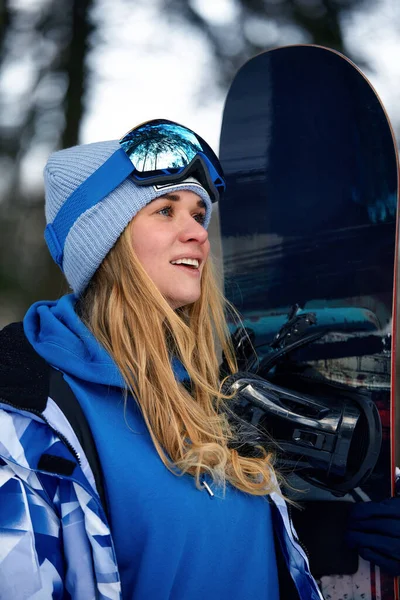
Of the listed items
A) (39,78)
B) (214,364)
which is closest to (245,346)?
(214,364)

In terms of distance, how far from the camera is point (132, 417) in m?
1.50

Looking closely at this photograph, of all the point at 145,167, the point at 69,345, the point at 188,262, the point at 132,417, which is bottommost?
the point at 132,417

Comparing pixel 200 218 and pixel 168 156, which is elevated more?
pixel 168 156

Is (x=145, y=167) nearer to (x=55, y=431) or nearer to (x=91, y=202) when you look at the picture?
(x=91, y=202)

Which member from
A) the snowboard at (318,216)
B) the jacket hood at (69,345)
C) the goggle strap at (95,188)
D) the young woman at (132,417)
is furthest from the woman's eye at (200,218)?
the snowboard at (318,216)

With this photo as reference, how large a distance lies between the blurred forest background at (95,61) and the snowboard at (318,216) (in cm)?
216

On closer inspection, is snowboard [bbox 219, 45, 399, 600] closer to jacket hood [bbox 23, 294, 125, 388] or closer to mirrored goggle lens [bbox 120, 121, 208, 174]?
mirrored goggle lens [bbox 120, 121, 208, 174]

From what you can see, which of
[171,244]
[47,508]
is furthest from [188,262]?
[47,508]

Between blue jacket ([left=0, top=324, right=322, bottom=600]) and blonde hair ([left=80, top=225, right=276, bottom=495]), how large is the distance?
24 centimetres

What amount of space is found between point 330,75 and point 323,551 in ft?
5.74

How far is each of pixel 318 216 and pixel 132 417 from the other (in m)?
1.20

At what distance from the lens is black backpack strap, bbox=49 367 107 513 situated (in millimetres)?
1318

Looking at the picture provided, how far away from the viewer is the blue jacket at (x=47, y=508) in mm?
1176

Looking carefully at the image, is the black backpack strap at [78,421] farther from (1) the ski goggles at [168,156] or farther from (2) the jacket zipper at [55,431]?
(1) the ski goggles at [168,156]
